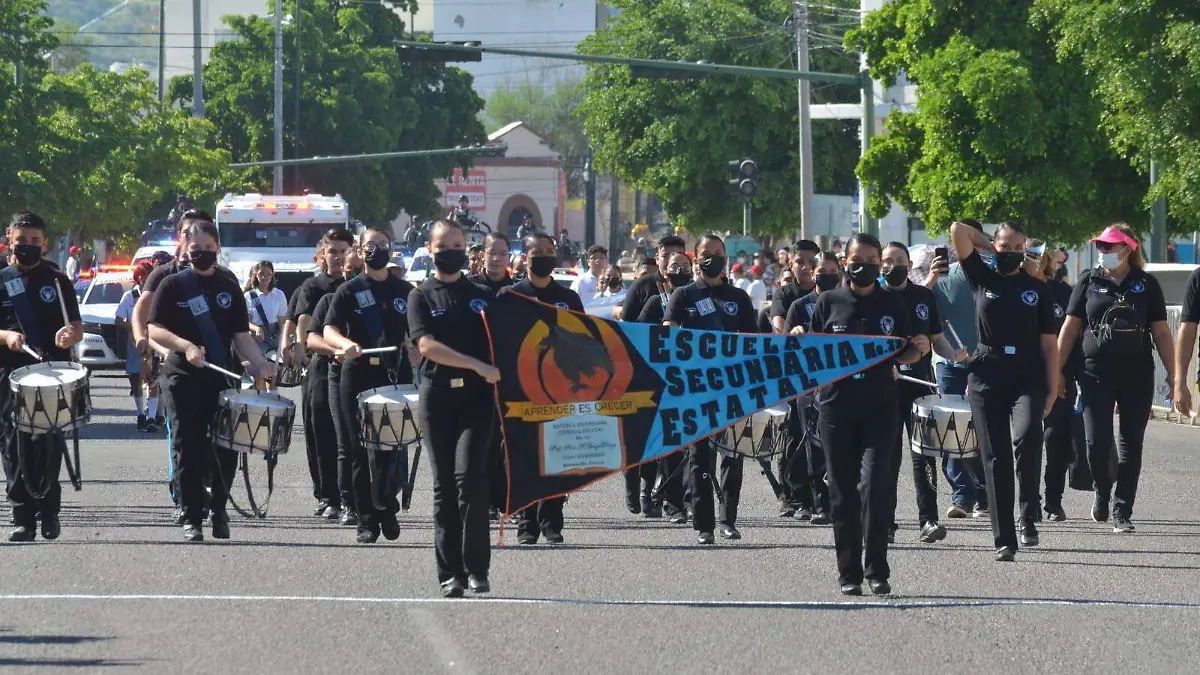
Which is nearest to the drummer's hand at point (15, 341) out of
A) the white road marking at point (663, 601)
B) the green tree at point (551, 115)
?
the white road marking at point (663, 601)

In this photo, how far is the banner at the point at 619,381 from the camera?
9.80 m

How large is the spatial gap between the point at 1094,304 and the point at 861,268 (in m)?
3.14

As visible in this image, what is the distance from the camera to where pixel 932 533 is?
11750 millimetres

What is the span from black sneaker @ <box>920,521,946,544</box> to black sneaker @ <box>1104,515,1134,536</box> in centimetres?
132

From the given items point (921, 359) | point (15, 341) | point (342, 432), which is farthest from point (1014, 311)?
point (15, 341)

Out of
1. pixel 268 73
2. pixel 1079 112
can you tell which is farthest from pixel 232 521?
pixel 268 73

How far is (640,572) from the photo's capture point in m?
10.5

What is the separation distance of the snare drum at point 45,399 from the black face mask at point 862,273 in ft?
14.9

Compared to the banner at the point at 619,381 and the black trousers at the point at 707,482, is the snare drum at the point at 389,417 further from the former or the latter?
the black trousers at the point at 707,482

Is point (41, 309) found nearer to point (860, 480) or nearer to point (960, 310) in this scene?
point (860, 480)

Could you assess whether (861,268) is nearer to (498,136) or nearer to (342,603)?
(342,603)

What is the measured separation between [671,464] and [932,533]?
2.14m

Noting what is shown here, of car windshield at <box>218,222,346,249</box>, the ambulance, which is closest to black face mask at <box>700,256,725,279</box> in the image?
the ambulance

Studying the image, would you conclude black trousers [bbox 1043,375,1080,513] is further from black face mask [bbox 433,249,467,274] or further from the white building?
the white building
